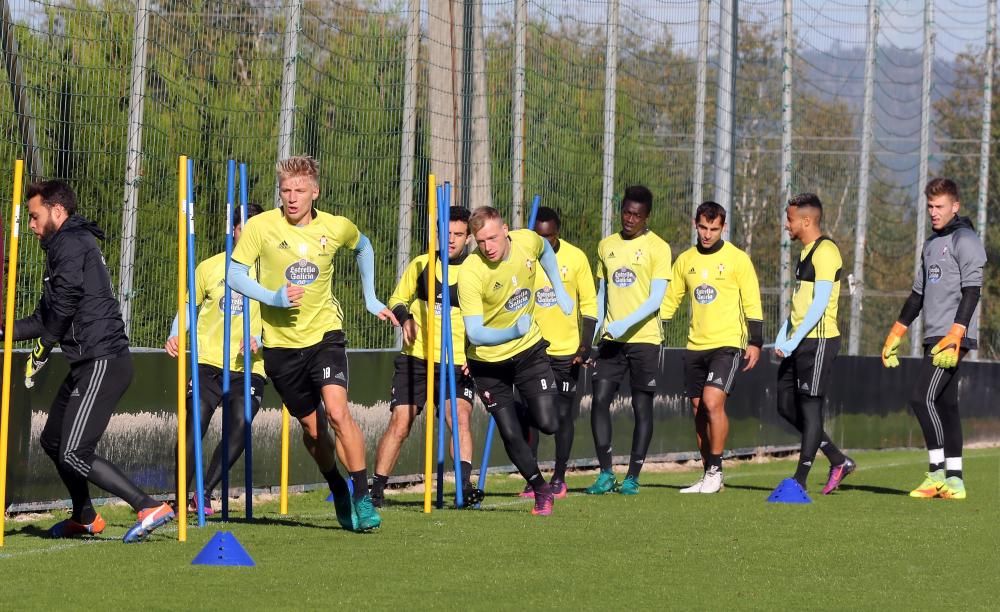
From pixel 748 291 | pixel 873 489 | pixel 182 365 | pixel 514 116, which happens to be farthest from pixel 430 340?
pixel 514 116

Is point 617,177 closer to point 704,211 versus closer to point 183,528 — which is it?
point 704,211

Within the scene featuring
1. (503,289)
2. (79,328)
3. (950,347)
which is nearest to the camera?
(79,328)

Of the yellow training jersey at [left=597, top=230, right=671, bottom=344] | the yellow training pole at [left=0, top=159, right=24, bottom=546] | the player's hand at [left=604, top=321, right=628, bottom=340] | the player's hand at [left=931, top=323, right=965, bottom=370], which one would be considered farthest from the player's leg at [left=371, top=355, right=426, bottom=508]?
the player's hand at [left=931, top=323, right=965, bottom=370]

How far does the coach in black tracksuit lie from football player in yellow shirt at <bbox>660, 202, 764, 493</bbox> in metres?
5.26

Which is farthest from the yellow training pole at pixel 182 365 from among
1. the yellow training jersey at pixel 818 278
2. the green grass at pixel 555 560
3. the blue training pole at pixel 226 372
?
the yellow training jersey at pixel 818 278

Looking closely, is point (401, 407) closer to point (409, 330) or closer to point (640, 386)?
point (409, 330)

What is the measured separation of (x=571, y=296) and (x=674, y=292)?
3.21ft

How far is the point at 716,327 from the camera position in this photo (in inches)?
529

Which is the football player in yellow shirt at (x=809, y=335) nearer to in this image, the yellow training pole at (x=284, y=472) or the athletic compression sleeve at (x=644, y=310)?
the athletic compression sleeve at (x=644, y=310)

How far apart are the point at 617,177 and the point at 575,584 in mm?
9819

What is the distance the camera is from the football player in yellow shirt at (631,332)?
13375 mm

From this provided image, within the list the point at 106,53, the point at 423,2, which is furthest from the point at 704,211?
the point at 106,53

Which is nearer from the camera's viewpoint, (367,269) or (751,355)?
(367,269)

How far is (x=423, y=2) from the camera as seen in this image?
14.8 meters
